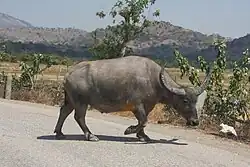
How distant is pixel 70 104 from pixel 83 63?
1.01 m

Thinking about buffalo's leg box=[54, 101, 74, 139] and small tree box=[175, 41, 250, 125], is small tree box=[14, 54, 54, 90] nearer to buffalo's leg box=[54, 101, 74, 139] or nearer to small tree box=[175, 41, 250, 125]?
small tree box=[175, 41, 250, 125]

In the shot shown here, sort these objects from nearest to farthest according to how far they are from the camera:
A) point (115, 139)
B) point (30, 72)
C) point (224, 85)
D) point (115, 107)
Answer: point (115, 107) → point (115, 139) → point (224, 85) → point (30, 72)

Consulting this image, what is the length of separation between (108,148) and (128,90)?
152cm

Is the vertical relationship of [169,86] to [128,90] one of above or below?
above

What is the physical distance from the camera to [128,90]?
13.0 meters

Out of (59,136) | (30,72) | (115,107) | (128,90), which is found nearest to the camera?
(128,90)

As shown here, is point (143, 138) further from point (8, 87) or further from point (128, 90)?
point (8, 87)

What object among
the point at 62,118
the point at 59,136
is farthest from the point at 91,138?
the point at 62,118

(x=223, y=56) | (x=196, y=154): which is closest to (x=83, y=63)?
(x=196, y=154)

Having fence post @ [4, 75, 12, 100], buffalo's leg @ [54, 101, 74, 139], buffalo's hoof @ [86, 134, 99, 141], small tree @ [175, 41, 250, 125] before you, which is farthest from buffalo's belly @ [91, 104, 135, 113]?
fence post @ [4, 75, 12, 100]

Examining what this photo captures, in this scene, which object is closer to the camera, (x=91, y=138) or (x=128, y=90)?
(x=128, y=90)

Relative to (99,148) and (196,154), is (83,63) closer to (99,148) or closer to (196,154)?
(99,148)

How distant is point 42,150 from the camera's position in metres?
11.8

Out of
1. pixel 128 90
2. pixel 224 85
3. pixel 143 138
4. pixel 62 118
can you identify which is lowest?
pixel 143 138
